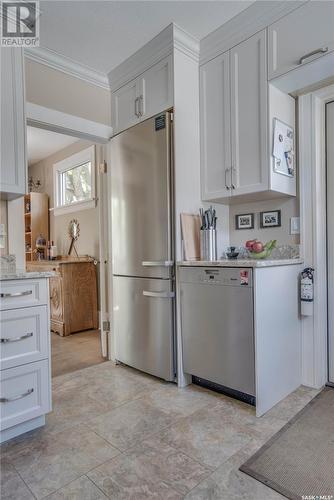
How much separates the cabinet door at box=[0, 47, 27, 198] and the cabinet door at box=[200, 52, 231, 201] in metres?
1.34

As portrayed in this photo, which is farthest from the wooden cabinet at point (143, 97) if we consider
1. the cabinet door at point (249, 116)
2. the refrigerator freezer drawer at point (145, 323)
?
the refrigerator freezer drawer at point (145, 323)

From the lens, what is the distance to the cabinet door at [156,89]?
240cm

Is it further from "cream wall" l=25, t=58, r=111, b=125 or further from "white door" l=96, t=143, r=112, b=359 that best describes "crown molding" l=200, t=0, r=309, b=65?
"white door" l=96, t=143, r=112, b=359

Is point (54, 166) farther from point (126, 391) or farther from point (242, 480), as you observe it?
point (242, 480)

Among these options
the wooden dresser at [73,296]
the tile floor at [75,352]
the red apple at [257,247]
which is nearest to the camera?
the red apple at [257,247]

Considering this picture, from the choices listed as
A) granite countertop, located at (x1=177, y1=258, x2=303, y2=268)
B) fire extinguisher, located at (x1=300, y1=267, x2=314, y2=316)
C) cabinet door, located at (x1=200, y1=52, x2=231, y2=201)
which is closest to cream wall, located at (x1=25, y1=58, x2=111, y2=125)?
cabinet door, located at (x1=200, y1=52, x2=231, y2=201)

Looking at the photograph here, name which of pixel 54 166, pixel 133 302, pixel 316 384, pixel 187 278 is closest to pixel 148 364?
pixel 133 302

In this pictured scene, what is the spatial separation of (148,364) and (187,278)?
2.70 feet

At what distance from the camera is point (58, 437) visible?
174 cm

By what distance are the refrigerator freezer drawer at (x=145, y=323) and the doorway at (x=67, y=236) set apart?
0.49 meters

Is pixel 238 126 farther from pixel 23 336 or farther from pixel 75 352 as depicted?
pixel 75 352

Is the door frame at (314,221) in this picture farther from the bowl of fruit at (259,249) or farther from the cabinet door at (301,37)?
the cabinet door at (301,37)

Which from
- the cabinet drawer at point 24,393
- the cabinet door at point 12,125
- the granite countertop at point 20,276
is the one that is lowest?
the cabinet drawer at point 24,393

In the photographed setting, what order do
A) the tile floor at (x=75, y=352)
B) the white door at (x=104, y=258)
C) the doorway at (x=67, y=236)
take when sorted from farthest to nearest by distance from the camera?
the doorway at (x=67, y=236), the white door at (x=104, y=258), the tile floor at (x=75, y=352)
